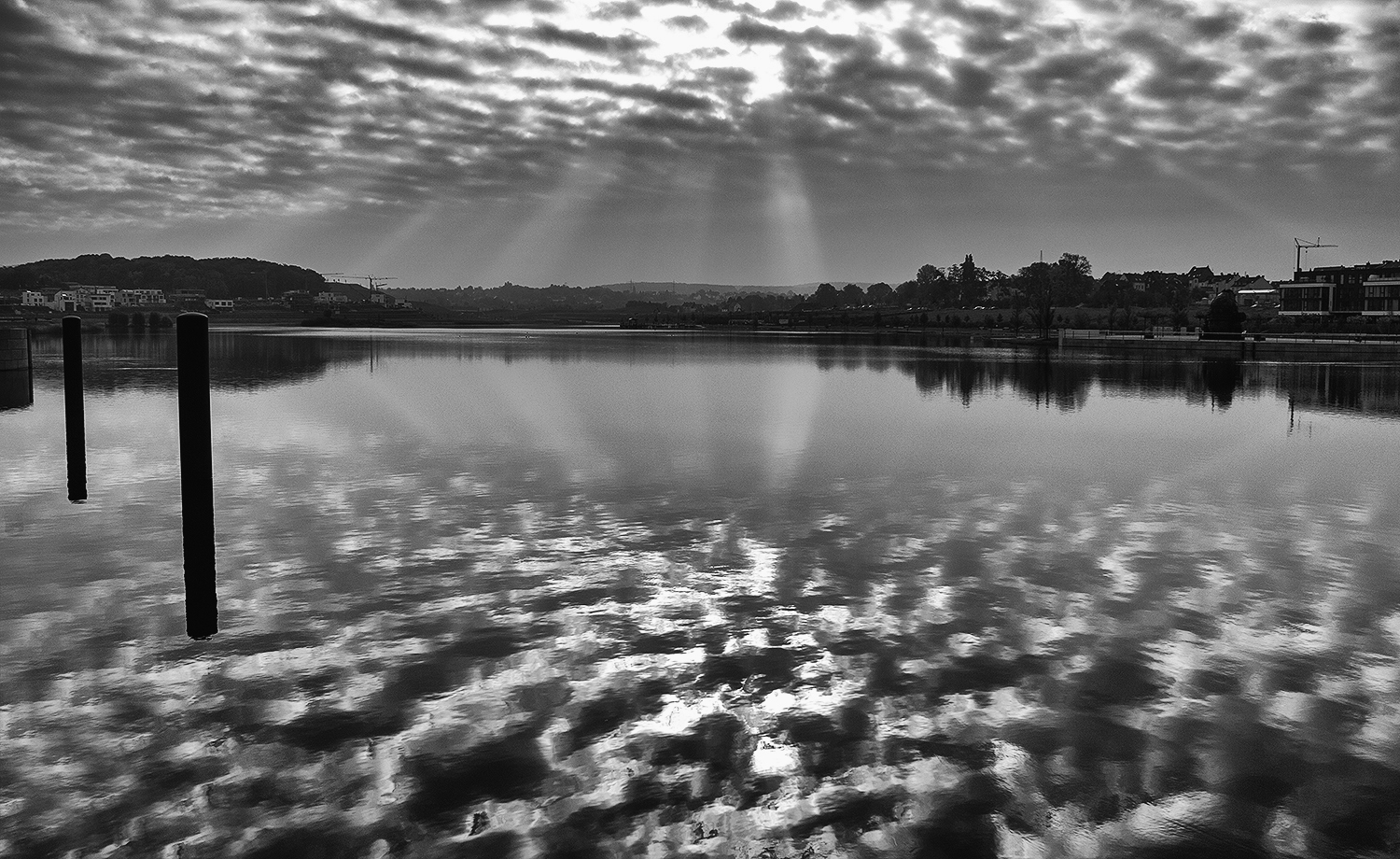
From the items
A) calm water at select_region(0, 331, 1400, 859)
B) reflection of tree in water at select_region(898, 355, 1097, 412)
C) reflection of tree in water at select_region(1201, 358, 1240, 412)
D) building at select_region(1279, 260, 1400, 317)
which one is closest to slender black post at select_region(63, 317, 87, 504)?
calm water at select_region(0, 331, 1400, 859)

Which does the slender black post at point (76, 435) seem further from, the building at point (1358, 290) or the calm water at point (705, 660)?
the building at point (1358, 290)

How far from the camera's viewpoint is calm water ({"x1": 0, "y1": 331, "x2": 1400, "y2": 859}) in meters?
6.61

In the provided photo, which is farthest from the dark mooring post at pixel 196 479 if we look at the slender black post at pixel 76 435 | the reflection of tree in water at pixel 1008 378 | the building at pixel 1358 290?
the building at pixel 1358 290

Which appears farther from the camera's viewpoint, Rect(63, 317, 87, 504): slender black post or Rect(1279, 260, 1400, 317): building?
Rect(1279, 260, 1400, 317): building

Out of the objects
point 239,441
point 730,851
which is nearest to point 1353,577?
point 730,851

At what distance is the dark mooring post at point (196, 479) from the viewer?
1019 cm

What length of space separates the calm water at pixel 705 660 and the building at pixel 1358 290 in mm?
194167

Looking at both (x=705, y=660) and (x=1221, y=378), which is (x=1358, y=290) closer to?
(x=1221, y=378)

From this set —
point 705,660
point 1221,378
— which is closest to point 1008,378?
point 1221,378

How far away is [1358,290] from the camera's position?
190000 millimetres

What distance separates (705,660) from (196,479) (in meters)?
5.68

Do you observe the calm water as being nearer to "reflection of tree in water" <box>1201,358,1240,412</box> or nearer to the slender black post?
the slender black post

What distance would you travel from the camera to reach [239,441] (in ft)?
82.5

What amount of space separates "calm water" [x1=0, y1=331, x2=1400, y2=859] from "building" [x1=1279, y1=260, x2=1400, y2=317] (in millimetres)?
194167
